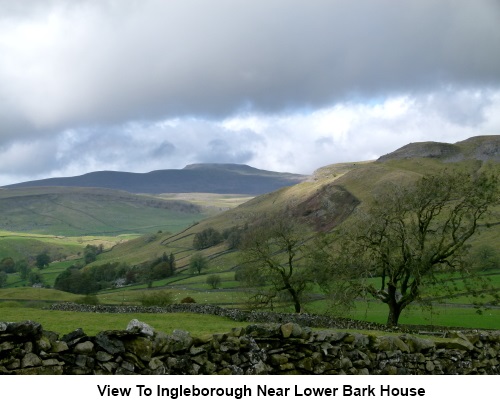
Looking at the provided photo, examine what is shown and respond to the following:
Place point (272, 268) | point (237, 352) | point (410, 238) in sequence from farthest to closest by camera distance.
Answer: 1. point (272, 268)
2. point (410, 238)
3. point (237, 352)

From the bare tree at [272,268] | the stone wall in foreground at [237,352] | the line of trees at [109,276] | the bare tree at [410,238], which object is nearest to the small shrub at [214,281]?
the line of trees at [109,276]

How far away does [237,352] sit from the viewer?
11.4 meters

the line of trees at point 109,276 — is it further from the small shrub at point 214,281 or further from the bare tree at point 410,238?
the bare tree at point 410,238

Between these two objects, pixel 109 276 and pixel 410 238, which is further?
pixel 109 276

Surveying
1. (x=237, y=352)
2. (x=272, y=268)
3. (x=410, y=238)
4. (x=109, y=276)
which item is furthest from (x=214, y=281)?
(x=237, y=352)

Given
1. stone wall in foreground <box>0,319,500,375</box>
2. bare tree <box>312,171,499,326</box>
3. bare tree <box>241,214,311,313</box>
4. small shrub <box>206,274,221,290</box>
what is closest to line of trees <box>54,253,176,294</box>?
small shrub <box>206,274,221,290</box>

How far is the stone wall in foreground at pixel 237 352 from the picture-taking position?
995 centimetres

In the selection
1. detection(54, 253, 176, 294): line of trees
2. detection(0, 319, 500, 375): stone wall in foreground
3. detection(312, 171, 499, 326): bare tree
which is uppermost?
detection(312, 171, 499, 326): bare tree

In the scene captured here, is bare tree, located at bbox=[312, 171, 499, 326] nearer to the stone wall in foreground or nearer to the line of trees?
the stone wall in foreground

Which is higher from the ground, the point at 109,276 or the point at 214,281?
the point at 214,281

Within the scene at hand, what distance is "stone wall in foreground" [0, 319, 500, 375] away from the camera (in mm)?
9945

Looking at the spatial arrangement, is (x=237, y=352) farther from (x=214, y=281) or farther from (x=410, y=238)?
(x=214, y=281)

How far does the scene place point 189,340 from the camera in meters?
11.0
